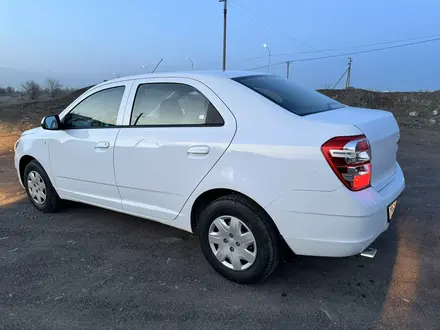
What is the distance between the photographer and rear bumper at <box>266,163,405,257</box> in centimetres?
260

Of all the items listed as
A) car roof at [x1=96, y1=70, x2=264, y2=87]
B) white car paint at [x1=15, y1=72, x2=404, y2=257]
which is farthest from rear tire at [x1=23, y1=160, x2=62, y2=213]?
car roof at [x1=96, y1=70, x2=264, y2=87]

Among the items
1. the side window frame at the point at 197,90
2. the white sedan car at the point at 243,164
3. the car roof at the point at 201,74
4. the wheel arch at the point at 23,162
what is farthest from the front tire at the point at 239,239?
the wheel arch at the point at 23,162

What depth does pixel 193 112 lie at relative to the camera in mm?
3301

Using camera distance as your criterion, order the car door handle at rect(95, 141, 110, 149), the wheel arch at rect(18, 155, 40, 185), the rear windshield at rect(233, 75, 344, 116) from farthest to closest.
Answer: the wheel arch at rect(18, 155, 40, 185)
the car door handle at rect(95, 141, 110, 149)
the rear windshield at rect(233, 75, 344, 116)

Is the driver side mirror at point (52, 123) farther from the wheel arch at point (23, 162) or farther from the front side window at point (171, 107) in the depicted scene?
the front side window at point (171, 107)

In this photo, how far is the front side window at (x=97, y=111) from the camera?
3.94 metres

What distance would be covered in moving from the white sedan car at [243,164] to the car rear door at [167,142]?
0.01 metres

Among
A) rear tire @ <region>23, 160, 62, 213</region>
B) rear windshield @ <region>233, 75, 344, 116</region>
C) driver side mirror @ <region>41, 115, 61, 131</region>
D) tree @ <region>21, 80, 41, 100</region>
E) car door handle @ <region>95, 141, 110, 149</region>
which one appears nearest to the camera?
rear windshield @ <region>233, 75, 344, 116</region>

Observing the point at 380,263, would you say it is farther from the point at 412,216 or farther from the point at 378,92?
the point at 378,92

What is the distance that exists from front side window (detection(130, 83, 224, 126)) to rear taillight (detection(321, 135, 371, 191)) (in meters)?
0.94

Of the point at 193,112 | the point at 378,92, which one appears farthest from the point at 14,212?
the point at 378,92

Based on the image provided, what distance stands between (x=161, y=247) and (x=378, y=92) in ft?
62.1

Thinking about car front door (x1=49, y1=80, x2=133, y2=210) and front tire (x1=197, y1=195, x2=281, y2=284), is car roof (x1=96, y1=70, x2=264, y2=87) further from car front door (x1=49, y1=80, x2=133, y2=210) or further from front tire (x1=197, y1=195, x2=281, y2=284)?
front tire (x1=197, y1=195, x2=281, y2=284)

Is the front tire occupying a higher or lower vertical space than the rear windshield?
lower
